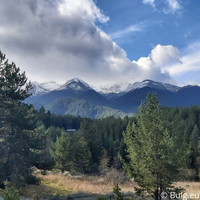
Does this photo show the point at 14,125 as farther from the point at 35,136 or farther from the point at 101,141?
the point at 101,141

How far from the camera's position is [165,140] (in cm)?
1071

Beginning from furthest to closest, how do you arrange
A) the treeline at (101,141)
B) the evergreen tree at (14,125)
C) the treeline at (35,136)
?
the treeline at (101,141), the evergreen tree at (14,125), the treeline at (35,136)

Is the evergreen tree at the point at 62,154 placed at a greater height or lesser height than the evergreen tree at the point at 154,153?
lesser

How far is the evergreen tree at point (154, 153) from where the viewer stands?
11.0 metres

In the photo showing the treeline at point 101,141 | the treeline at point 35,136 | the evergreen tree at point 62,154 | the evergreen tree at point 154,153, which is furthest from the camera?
the evergreen tree at point 62,154

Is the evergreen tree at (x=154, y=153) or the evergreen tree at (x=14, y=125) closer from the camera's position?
the evergreen tree at (x=154, y=153)

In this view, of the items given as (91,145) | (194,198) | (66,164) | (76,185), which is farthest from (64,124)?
(194,198)

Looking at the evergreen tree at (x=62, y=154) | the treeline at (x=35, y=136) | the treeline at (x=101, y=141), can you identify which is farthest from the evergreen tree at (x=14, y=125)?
the evergreen tree at (x=62, y=154)

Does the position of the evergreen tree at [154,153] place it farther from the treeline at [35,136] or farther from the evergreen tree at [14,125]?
the evergreen tree at [14,125]

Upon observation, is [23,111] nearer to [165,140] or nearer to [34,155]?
[34,155]

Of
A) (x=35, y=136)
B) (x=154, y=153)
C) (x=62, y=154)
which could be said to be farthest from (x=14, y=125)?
(x=62, y=154)

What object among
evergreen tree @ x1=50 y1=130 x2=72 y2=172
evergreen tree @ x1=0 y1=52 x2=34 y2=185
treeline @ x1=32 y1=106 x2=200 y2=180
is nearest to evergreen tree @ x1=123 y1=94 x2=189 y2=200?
treeline @ x1=32 y1=106 x2=200 y2=180

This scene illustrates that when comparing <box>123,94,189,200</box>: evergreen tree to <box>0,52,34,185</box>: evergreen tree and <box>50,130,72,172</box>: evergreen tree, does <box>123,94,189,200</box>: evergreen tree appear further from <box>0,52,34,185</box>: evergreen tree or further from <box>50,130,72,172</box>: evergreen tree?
<box>50,130,72,172</box>: evergreen tree

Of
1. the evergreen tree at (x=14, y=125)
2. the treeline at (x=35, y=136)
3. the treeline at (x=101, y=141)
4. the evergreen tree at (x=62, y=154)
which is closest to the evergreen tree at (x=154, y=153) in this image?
the treeline at (x=35, y=136)
